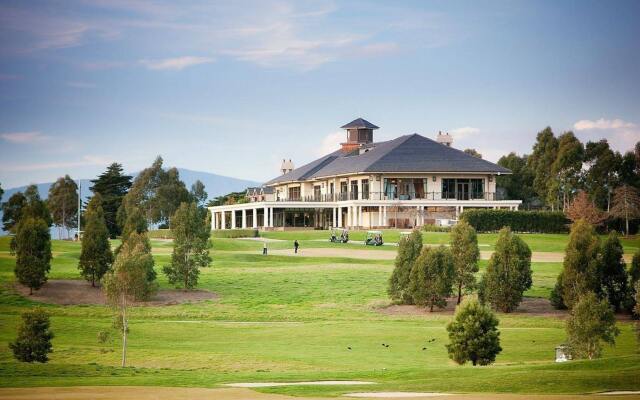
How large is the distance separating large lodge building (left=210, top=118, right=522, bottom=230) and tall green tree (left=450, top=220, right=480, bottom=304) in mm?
39241

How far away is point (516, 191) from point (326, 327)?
83.2 m

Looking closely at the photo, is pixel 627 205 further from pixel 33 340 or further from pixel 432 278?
pixel 33 340

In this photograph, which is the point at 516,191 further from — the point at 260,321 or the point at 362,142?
the point at 260,321

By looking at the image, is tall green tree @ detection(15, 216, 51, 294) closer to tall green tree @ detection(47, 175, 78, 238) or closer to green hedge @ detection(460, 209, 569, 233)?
green hedge @ detection(460, 209, 569, 233)

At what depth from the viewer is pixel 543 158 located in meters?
105

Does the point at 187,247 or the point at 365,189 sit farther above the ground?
the point at 365,189

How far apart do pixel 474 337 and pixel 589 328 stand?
11.2ft

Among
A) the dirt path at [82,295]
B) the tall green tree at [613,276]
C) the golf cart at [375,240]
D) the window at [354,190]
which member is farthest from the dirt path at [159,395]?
the window at [354,190]

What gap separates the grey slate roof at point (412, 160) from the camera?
9094cm

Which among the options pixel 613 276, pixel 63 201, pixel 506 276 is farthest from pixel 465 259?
pixel 63 201

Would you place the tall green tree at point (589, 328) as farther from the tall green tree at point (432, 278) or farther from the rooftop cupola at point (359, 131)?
the rooftop cupola at point (359, 131)

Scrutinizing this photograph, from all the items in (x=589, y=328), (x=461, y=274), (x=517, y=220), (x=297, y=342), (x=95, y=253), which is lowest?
(x=297, y=342)

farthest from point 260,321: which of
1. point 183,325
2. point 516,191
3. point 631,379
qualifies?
point 516,191

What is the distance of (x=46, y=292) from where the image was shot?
45438mm
